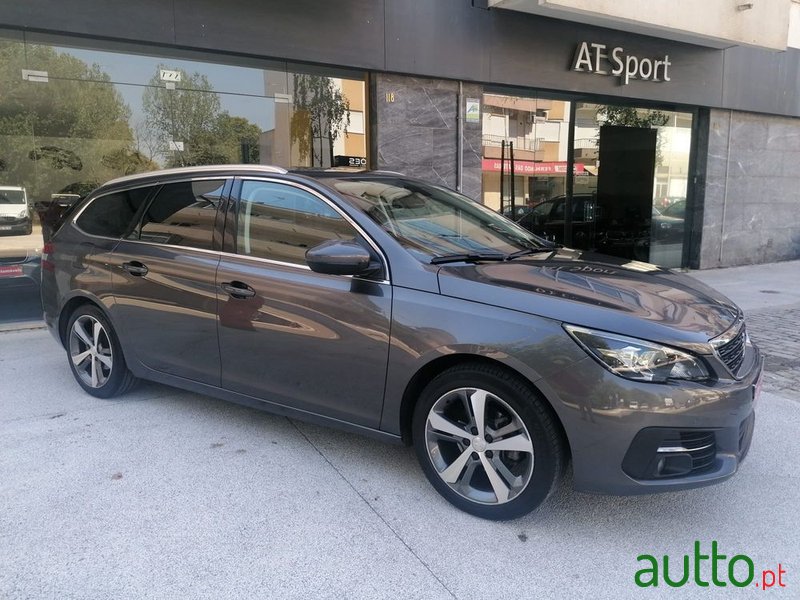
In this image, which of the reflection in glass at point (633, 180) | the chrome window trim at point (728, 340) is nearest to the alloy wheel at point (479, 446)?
the chrome window trim at point (728, 340)

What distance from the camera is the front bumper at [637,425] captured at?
8.29 feet

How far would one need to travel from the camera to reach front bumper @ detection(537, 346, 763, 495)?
2.53 m

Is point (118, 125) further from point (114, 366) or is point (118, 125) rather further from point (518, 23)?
point (518, 23)

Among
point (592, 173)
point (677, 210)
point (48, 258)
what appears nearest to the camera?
point (48, 258)

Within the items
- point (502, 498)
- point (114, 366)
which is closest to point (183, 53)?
point (114, 366)

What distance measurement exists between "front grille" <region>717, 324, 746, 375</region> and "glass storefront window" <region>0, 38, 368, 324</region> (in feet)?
16.3

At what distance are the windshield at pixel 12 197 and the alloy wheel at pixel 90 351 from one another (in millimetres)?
3189

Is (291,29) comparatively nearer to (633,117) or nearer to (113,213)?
(113,213)

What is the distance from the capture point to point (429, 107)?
8.52m

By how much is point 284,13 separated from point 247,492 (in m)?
6.04

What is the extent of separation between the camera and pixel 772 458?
3.68 meters

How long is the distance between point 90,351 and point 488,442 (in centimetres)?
320

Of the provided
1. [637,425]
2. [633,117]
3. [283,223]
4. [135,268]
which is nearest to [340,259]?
[283,223]

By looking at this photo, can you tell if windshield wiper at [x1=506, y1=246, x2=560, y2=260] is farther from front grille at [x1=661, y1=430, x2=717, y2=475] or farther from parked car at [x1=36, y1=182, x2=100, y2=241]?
parked car at [x1=36, y1=182, x2=100, y2=241]
